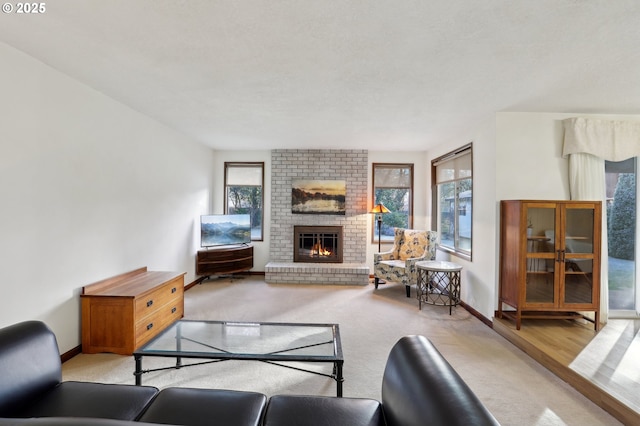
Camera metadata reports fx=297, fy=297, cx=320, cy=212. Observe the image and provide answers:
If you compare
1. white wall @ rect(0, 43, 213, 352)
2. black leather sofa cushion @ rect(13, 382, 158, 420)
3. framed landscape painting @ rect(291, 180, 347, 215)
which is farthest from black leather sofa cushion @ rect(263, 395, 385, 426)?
framed landscape painting @ rect(291, 180, 347, 215)

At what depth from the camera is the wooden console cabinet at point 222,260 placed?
17.0 ft

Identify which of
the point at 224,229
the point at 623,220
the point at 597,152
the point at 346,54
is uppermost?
the point at 346,54

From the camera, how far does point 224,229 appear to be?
5398 millimetres

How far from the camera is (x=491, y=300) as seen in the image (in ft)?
11.4

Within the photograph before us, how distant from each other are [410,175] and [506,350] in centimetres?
370

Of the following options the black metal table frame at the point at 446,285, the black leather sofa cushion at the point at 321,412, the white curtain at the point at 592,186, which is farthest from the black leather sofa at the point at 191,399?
the white curtain at the point at 592,186

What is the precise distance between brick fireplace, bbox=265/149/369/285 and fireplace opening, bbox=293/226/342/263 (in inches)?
1.7

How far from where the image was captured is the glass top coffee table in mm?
1949

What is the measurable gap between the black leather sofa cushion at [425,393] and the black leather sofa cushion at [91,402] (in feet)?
3.76

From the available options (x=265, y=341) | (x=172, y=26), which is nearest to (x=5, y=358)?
(x=265, y=341)

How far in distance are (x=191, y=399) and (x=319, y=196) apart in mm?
4624

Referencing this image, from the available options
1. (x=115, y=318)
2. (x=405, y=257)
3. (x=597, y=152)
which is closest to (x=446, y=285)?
(x=405, y=257)

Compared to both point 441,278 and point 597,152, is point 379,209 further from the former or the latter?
point 597,152

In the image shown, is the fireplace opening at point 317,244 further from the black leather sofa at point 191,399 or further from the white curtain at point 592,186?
the black leather sofa at point 191,399
